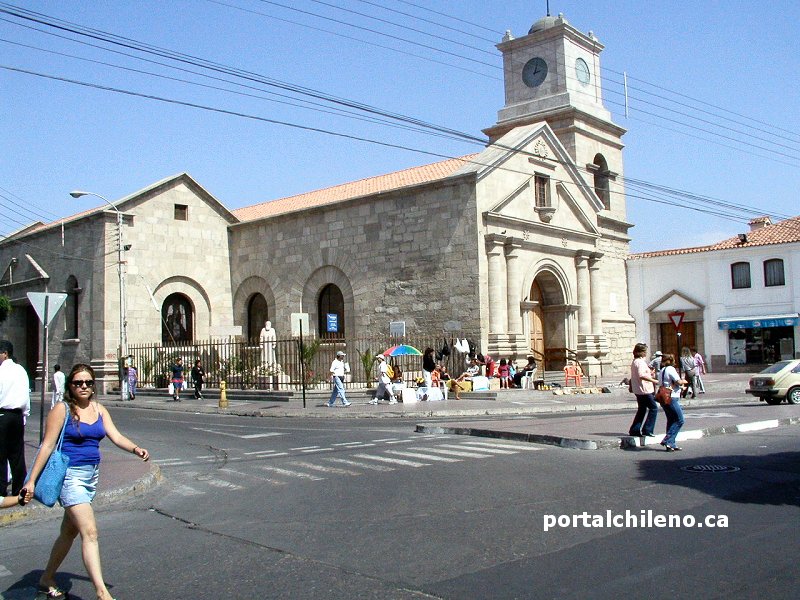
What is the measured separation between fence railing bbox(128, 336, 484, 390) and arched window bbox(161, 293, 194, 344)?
4.31 feet

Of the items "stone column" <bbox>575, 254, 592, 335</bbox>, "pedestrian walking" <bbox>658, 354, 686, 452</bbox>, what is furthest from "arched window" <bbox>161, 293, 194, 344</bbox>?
"pedestrian walking" <bbox>658, 354, 686, 452</bbox>

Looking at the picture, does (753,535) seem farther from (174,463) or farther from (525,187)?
(525,187)

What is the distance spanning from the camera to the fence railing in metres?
27.8

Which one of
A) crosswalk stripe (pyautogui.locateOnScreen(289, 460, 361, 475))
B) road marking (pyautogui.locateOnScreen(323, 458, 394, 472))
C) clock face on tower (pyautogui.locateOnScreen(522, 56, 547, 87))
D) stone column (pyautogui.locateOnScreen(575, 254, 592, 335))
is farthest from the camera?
clock face on tower (pyautogui.locateOnScreen(522, 56, 547, 87))

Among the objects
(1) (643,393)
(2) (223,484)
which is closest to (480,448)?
(1) (643,393)

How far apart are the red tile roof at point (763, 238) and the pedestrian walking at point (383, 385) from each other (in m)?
22.0

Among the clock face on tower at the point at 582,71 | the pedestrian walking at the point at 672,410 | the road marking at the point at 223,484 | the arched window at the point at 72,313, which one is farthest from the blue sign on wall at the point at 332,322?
the road marking at the point at 223,484

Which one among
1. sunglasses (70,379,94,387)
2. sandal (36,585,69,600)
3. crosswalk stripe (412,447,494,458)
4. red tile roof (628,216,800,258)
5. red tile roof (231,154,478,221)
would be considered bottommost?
sandal (36,585,69,600)

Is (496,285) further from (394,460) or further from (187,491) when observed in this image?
(187,491)

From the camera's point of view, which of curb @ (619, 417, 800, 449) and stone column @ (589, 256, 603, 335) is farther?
stone column @ (589, 256, 603, 335)

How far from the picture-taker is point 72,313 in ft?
114

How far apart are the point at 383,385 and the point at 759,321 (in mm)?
22859

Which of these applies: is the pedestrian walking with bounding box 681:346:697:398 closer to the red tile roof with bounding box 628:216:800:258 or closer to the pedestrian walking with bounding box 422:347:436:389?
the pedestrian walking with bounding box 422:347:436:389

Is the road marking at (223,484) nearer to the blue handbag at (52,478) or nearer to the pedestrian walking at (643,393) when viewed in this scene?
the blue handbag at (52,478)
